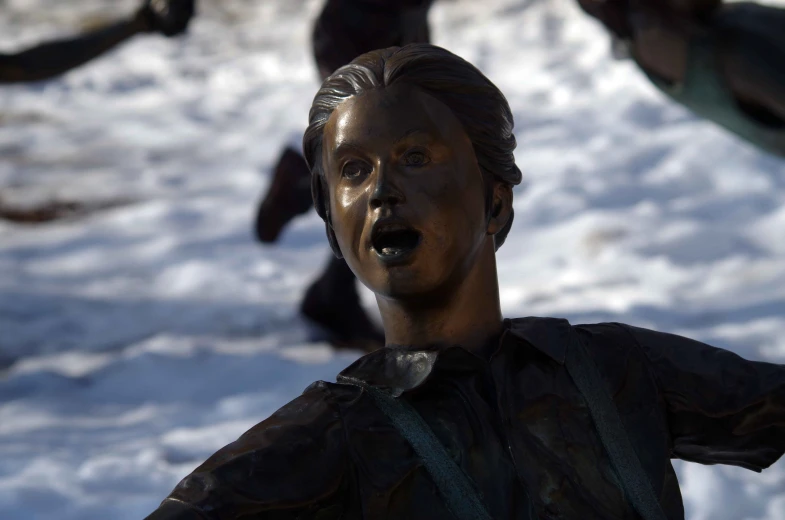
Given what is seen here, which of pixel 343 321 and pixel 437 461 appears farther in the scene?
pixel 343 321

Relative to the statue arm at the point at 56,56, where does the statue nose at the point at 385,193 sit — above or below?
below

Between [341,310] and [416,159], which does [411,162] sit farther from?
[341,310]

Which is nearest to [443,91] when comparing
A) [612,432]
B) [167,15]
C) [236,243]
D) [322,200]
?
[322,200]

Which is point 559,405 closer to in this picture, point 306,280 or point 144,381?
point 144,381

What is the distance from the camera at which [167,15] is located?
12.1 feet

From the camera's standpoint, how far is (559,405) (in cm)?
163

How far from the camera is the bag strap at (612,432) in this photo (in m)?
1.60

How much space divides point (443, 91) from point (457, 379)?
337 mm

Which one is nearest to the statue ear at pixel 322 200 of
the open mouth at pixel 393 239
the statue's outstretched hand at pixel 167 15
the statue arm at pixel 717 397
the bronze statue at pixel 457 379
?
the bronze statue at pixel 457 379

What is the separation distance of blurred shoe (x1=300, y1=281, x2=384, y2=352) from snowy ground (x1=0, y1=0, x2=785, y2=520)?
80 millimetres

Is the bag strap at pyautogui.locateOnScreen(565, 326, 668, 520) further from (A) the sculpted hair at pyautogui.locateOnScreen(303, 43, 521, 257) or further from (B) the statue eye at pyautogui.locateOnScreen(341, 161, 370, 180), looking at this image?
(B) the statue eye at pyautogui.locateOnScreen(341, 161, 370, 180)

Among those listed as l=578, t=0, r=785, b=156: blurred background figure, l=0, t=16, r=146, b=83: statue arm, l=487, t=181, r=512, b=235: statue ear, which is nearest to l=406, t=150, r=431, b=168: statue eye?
l=487, t=181, r=512, b=235: statue ear

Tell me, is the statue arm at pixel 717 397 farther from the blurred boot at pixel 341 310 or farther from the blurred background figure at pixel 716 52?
the blurred boot at pixel 341 310

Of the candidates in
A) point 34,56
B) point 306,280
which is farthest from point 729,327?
point 34,56
